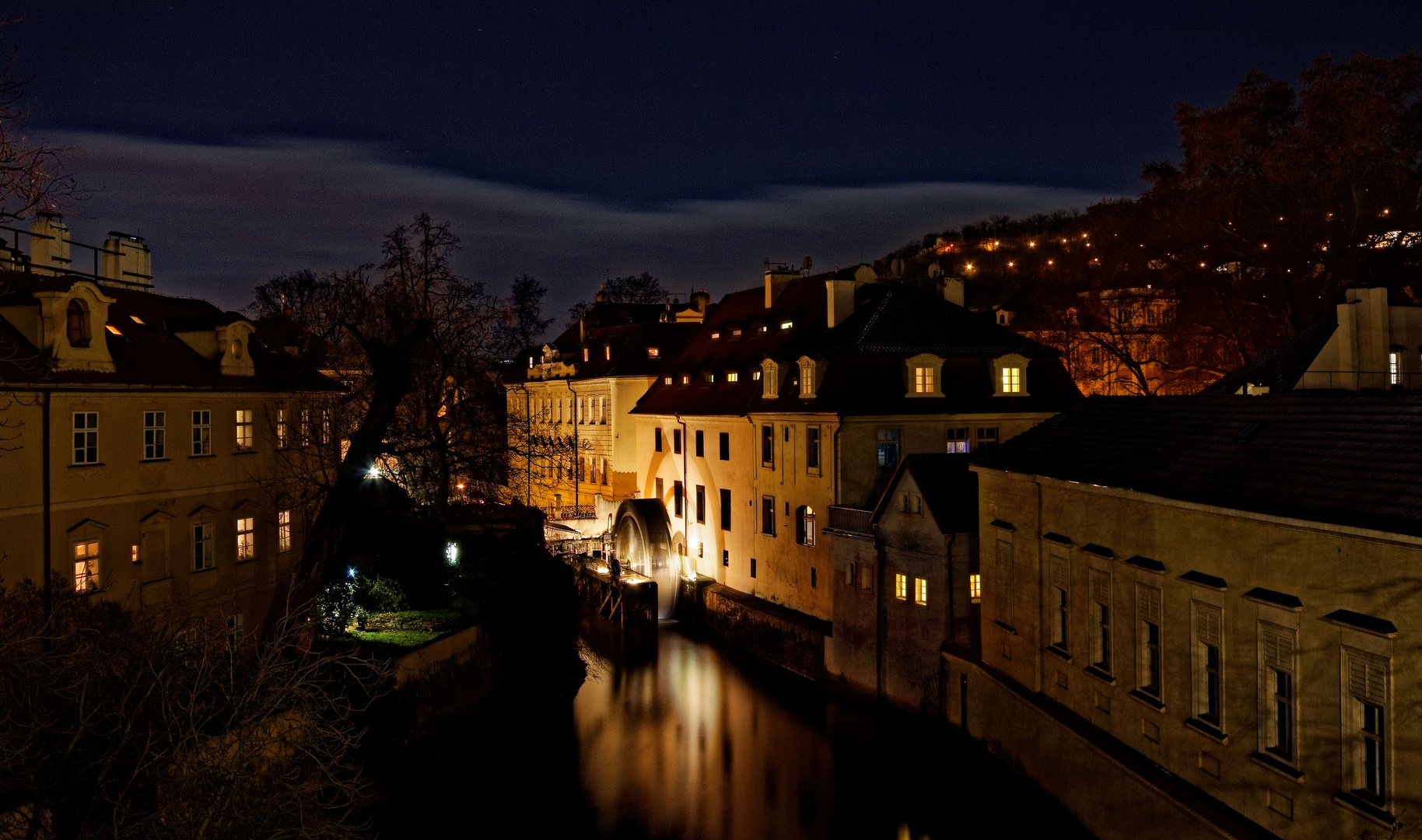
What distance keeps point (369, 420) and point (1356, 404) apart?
16479mm

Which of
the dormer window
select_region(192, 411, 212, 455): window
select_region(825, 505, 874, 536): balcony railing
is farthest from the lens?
the dormer window

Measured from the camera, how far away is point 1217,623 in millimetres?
13484

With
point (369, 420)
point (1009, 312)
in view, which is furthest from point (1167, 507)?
point (1009, 312)

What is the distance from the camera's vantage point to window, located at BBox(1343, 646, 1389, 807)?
426 inches

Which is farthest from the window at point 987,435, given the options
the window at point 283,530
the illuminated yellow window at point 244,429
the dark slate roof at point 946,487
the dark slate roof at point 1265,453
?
the illuminated yellow window at point 244,429

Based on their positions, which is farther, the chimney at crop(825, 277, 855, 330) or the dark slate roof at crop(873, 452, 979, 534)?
the chimney at crop(825, 277, 855, 330)

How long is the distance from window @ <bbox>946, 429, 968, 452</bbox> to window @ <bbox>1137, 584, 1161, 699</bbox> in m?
14.5

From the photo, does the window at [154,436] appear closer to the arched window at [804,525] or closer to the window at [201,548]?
the window at [201,548]

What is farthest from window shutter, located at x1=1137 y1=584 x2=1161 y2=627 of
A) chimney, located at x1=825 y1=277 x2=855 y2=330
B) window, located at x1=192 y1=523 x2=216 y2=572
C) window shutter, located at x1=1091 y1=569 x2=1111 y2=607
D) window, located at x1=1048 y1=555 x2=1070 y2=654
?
chimney, located at x1=825 y1=277 x2=855 y2=330

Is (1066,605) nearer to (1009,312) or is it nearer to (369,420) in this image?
(369,420)

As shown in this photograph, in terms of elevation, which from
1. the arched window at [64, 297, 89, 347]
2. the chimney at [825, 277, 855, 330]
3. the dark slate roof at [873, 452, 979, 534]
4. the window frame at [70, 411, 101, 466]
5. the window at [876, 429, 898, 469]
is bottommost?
the dark slate roof at [873, 452, 979, 534]

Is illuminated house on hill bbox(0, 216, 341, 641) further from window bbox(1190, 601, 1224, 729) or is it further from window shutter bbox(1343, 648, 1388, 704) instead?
window shutter bbox(1343, 648, 1388, 704)

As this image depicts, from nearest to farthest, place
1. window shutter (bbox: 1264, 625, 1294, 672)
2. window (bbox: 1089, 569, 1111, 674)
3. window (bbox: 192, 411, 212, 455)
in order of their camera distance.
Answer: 1. window shutter (bbox: 1264, 625, 1294, 672)
2. window (bbox: 1089, 569, 1111, 674)
3. window (bbox: 192, 411, 212, 455)

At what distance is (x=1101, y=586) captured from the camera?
1659 cm
